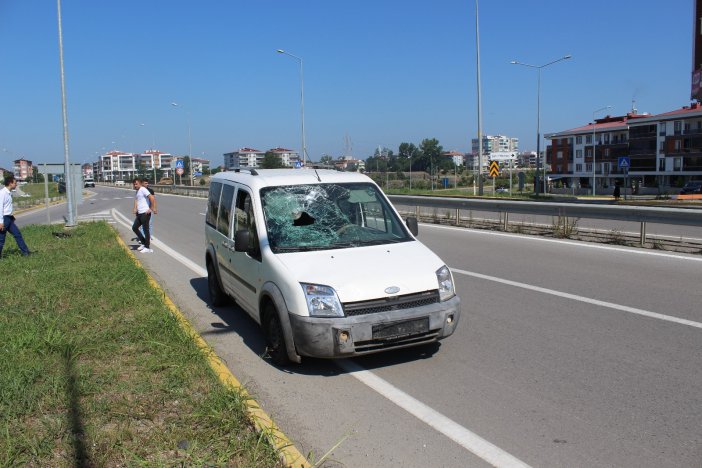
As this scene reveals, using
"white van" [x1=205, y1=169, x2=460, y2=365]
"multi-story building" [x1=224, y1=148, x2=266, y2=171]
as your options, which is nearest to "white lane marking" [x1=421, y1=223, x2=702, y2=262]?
"white van" [x1=205, y1=169, x2=460, y2=365]

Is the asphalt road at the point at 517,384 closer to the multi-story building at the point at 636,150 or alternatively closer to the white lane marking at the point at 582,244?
the white lane marking at the point at 582,244

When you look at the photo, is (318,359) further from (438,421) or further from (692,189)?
(692,189)

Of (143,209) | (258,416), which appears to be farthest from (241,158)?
(258,416)

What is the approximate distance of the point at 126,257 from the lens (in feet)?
39.3

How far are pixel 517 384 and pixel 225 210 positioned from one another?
4.15 metres

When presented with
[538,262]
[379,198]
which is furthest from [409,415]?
[538,262]

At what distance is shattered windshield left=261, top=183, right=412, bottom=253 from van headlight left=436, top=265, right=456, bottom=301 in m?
0.78

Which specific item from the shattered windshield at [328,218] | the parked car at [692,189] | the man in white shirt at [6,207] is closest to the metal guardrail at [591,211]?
the shattered windshield at [328,218]

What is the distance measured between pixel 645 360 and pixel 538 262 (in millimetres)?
5487

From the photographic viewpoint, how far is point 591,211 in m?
14.1

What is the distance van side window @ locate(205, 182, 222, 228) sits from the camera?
799cm

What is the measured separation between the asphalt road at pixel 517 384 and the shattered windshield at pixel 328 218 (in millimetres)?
871

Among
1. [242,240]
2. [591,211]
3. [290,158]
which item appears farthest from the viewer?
[290,158]

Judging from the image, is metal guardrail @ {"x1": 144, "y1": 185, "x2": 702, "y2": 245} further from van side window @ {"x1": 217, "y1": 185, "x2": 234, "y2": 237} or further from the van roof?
van side window @ {"x1": 217, "y1": 185, "x2": 234, "y2": 237}
